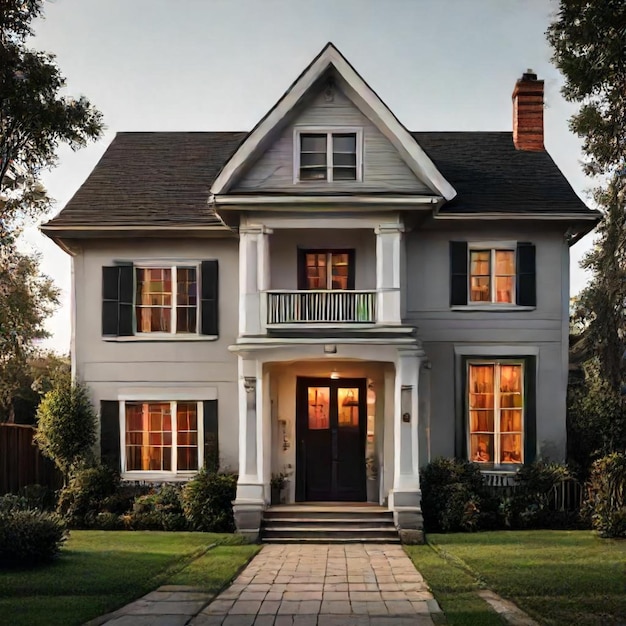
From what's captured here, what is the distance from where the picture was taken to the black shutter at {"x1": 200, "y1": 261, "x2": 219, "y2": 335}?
19.4m

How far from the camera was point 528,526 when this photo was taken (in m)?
17.7

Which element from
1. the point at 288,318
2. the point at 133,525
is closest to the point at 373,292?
the point at 288,318

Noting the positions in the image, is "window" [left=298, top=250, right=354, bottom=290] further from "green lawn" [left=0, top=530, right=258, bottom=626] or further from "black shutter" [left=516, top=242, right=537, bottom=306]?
"green lawn" [left=0, top=530, right=258, bottom=626]

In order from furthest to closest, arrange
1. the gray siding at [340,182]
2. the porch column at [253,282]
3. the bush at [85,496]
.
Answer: the bush at [85,496] → the gray siding at [340,182] → the porch column at [253,282]

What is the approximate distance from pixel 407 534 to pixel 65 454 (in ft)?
24.0

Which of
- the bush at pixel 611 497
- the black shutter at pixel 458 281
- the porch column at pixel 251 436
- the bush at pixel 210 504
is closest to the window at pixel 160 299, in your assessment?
the porch column at pixel 251 436

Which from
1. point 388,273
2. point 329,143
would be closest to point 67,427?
point 388,273

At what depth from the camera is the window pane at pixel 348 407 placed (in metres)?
19.4

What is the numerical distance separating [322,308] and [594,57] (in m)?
6.59

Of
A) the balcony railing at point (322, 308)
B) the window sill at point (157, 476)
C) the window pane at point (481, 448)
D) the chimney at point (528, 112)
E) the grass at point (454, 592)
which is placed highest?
the chimney at point (528, 112)

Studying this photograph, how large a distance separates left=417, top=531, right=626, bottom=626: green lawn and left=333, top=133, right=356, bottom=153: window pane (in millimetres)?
7601

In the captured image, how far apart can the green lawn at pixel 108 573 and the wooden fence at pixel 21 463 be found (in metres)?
3.91

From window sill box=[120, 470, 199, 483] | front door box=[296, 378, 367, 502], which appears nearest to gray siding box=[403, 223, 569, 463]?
front door box=[296, 378, 367, 502]

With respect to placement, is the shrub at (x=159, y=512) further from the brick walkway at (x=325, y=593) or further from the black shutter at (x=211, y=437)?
the brick walkway at (x=325, y=593)
